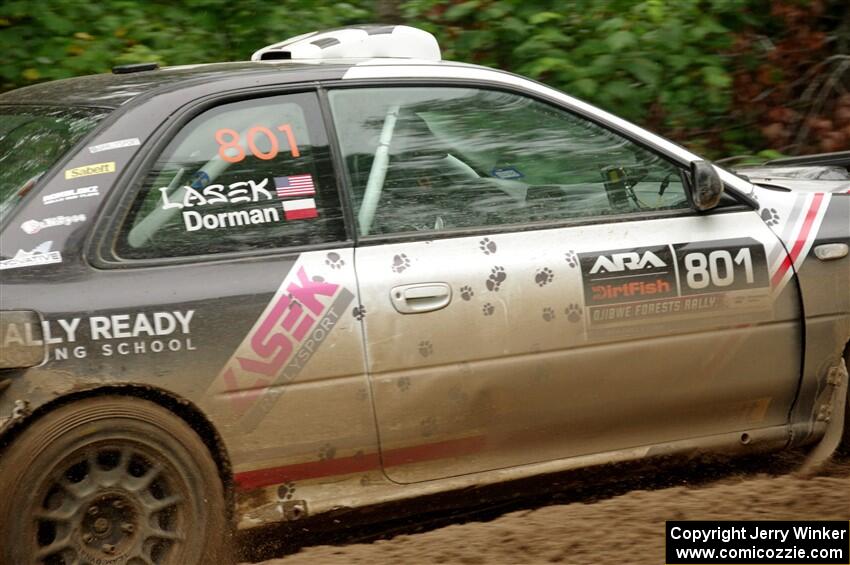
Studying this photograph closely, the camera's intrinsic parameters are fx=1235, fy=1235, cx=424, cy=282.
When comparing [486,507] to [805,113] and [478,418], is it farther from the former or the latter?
[805,113]

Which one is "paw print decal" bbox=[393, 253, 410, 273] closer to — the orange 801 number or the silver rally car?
the silver rally car

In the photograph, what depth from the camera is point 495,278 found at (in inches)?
157

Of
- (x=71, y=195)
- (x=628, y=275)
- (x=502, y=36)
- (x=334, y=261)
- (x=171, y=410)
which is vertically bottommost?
(x=171, y=410)

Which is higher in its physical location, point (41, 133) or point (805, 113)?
point (41, 133)

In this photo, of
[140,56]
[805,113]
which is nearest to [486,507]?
[140,56]

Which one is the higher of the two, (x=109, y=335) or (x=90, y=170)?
(x=90, y=170)

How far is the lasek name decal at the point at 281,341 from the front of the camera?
370cm

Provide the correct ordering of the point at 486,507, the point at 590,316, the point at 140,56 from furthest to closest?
the point at 140,56 → the point at 486,507 → the point at 590,316

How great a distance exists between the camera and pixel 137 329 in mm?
3576

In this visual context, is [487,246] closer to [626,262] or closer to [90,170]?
[626,262]

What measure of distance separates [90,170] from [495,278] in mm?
1305

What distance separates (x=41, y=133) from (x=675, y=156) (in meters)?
2.16

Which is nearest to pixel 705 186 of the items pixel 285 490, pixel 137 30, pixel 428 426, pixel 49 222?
pixel 428 426

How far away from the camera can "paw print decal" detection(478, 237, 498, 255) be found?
4.04 m
